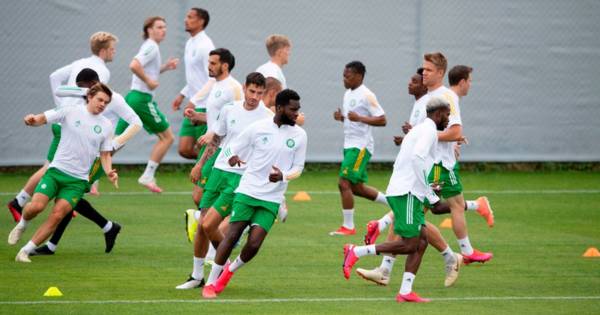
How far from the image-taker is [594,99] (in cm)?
2278

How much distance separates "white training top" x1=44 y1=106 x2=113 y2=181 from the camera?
500 inches

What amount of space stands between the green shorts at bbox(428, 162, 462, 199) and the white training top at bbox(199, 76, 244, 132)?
7.55ft

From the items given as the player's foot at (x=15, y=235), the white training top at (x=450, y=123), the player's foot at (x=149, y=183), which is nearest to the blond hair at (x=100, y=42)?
the player's foot at (x=149, y=183)

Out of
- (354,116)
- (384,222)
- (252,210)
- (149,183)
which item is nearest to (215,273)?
(252,210)

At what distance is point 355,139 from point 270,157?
454cm

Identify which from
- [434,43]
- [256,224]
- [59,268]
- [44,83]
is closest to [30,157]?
[44,83]

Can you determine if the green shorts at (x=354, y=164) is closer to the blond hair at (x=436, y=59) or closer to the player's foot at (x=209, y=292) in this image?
the blond hair at (x=436, y=59)

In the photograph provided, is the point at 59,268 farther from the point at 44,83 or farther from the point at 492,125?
the point at 492,125

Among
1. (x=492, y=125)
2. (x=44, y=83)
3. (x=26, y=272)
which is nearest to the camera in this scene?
(x=26, y=272)

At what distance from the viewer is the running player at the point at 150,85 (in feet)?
59.7

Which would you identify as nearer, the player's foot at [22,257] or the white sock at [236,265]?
the white sock at [236,265]

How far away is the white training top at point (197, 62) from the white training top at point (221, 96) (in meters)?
3.75

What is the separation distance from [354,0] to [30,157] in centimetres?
→ 643

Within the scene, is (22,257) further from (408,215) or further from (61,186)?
(408,215)
